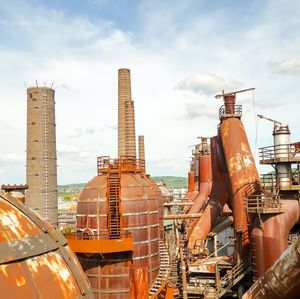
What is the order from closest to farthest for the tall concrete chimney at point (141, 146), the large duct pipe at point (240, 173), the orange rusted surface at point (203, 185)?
the large duct pipe at point (240, 173) < the orange rusted surface at point (203, 185) < the tall concrete chimney at point (141, 146)

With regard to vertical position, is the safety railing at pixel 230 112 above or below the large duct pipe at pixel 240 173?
above

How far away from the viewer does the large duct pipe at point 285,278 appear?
12.2 metres

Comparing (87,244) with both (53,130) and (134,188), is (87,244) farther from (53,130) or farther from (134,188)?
(53,130)

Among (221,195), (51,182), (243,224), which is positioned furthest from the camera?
(51,182)

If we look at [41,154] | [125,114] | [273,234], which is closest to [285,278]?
[273,234]

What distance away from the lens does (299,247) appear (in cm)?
1193

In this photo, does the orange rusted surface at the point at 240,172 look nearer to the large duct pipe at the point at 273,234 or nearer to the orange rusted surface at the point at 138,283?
the large duct pipe at the point at 273,234

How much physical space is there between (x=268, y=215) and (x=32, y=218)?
1638 cm

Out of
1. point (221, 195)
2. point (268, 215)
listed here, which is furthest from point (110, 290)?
point (221, 195)

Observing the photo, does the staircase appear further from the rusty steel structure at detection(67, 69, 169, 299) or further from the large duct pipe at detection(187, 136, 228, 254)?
the large duct pipe at detection(187, 136, 228, 254)

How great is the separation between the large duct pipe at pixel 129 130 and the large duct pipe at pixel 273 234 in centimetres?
2457

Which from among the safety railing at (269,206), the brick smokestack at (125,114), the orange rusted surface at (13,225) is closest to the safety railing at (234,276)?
the safety railing at (269,206)

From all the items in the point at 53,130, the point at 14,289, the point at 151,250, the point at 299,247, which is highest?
the point at 53,130

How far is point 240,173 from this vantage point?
23609 mm
